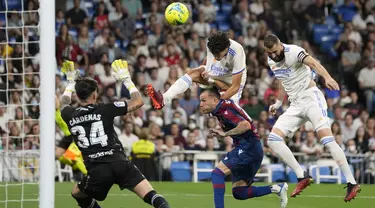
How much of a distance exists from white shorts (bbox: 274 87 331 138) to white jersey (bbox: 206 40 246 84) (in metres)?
0.89

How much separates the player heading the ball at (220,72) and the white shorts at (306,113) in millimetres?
817

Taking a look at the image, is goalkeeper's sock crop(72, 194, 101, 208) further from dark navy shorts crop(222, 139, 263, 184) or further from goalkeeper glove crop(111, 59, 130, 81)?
dark navy shorts crop(222, 139, 263, 184)

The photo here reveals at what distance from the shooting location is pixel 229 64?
1349cm

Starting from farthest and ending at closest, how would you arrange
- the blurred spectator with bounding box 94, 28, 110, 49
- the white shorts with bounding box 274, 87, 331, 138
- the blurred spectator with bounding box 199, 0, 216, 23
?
the blurred spectator with bounding box 199, 0, 216, 23
the blurred spectator with bounding box 94, 28, 110, 49
the white shorts with bounding box 274, 87, 331, 138

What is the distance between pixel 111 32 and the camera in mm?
24234

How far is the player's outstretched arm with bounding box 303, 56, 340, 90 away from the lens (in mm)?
12523

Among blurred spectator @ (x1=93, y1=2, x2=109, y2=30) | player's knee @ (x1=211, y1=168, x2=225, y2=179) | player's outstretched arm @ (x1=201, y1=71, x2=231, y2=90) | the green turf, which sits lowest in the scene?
the green turf

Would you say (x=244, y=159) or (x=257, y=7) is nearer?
(x=244, y=159)

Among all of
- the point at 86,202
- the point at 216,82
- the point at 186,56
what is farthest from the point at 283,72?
the point at 186,56

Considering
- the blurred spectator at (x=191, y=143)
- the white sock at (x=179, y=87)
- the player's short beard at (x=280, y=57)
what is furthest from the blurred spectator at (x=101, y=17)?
the player's short beard at (x=280, y=57)

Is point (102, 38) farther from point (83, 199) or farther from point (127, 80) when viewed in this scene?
point (127, 80)

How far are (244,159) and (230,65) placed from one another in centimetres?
183

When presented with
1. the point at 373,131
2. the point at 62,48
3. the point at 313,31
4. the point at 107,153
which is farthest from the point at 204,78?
the point at 313,31

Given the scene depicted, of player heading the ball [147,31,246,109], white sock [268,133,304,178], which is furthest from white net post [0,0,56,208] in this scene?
white sock [268,133,304,178]
